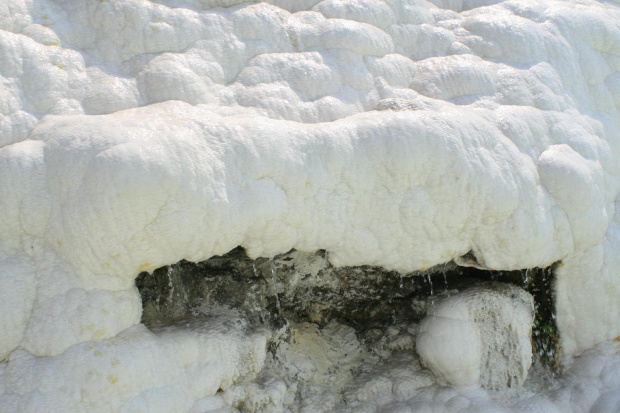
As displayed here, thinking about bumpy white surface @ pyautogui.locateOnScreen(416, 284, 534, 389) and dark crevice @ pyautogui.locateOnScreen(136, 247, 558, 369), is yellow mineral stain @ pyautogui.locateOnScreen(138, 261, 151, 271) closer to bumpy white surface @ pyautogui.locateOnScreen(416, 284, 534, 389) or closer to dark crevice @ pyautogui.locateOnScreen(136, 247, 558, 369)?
dark crevice @ pyautogui.locateOnScreen(136, 247, 558, 369)

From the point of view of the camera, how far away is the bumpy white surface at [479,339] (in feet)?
11.2

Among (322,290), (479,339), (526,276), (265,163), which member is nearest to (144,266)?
(265,163)

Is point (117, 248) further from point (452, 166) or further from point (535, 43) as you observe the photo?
point (535, 43)

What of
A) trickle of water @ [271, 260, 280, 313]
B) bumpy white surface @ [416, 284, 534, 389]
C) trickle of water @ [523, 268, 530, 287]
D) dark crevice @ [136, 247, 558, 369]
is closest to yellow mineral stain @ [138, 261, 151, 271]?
dark crevice @ [136, 247, 558, 369]

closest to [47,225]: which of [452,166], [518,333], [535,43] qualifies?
[452,166]

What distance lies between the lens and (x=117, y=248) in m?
2.66

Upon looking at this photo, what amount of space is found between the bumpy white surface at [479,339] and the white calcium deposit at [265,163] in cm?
21

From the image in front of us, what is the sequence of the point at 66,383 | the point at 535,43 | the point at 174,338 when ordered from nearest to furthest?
the point at 66,383 < the point at 174,338 < the point at 535,43

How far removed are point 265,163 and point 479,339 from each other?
154 cm

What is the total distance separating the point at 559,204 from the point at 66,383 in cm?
256

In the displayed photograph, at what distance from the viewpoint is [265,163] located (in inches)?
113

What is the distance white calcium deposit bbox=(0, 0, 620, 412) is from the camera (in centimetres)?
268

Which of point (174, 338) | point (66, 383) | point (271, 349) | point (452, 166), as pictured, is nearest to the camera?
point (66, 383)

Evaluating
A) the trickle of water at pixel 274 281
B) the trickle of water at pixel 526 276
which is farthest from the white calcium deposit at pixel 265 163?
the trickle of water at pixel 274 281
